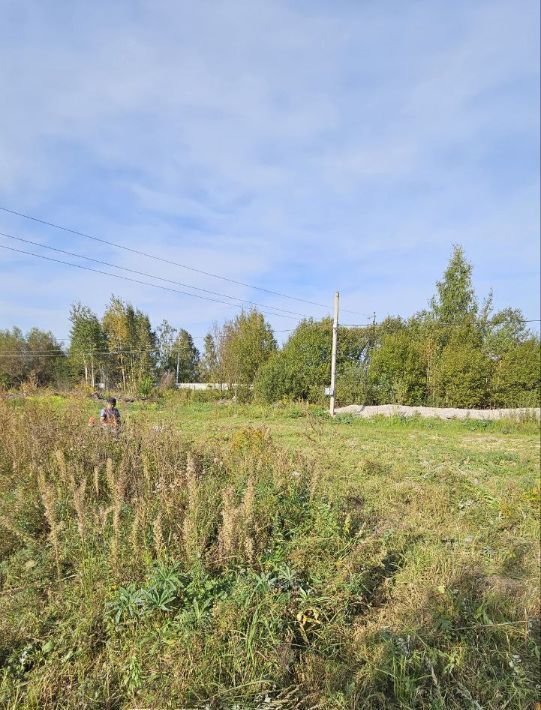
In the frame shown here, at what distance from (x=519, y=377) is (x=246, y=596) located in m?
Result: 15.5

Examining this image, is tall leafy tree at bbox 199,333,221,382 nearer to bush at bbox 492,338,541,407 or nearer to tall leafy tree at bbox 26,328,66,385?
tall leafy tree at bbox 26,328,66,385

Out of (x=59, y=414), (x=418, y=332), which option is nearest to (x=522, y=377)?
(x=418, y=332)

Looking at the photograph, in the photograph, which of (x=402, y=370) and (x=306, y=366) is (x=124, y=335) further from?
(x=402, y=370)

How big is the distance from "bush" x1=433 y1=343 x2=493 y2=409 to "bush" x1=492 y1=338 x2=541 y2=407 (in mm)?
377

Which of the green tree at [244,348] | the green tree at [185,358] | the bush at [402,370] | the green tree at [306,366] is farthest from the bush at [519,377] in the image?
the green tree at [185,358]

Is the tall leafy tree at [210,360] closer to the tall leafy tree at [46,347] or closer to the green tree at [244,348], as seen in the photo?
the green tree at [244,348]

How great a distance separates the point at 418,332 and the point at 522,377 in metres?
4.98

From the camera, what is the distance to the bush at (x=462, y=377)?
→ 14.7 meters

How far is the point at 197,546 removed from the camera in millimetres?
2316

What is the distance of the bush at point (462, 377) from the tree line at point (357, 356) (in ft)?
0.13

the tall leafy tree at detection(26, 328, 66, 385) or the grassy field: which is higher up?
the tall leafy tree at detection(26, 328, 66, 385)

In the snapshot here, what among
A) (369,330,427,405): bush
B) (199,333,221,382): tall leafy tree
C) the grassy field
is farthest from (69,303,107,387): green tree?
the grassy field

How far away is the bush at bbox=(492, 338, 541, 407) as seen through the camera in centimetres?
1401

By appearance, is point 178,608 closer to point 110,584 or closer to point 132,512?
point 110,584
